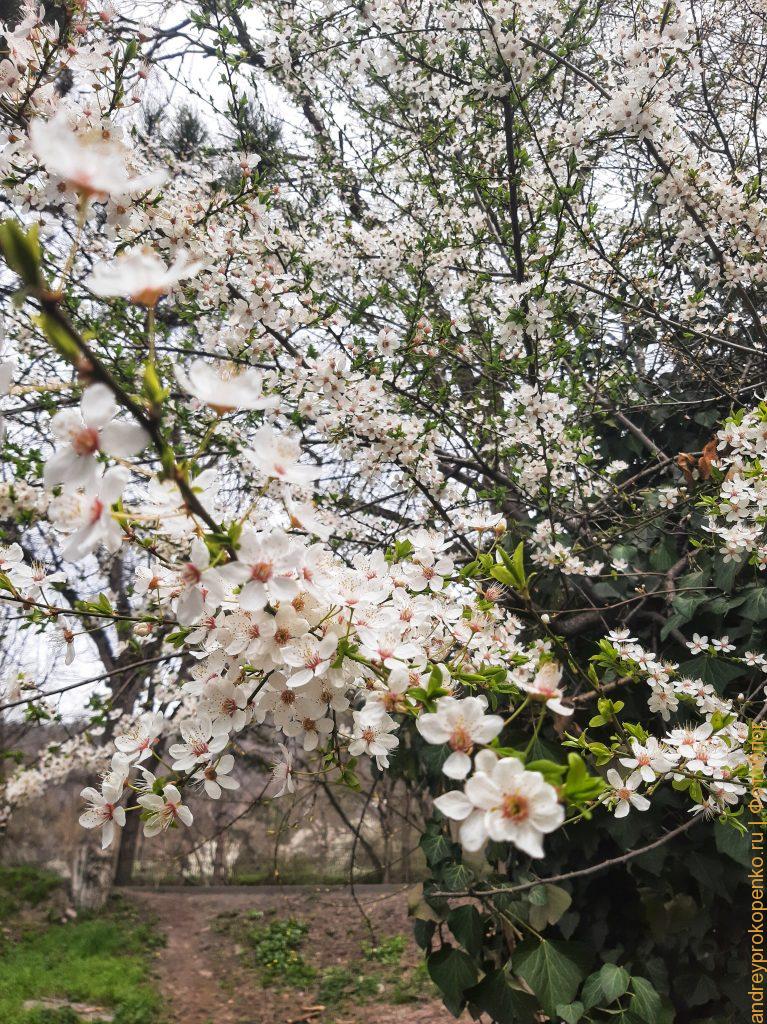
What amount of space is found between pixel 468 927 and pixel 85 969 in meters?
5.60

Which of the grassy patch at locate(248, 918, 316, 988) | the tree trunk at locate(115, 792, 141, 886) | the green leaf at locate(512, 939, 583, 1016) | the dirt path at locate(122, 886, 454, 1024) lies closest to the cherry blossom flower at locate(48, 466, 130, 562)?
the green leaf at locate(512, 939, 583, 1016)

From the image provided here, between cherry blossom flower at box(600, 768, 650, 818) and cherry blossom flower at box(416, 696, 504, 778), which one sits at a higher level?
cherry blossom flower at box(416, 696, 504, 778)

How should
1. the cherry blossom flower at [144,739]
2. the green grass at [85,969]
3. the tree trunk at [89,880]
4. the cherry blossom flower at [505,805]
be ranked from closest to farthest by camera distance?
the cherry blossom flower at [505,805]
the cherry blossom flower at [144,739]
the green grass at [85,969]
the tree trunk at [89,880]

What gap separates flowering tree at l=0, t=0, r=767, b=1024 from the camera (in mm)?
684

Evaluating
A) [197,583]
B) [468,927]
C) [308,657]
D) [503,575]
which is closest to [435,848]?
[468,927]

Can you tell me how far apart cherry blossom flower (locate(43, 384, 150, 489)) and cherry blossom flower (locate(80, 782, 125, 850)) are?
53 centimetres

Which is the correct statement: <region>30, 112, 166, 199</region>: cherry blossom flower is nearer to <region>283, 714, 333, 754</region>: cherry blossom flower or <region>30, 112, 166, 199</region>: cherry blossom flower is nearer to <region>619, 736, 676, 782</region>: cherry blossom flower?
<region>283, 714, 333, 754</region>: cherry blossom flower

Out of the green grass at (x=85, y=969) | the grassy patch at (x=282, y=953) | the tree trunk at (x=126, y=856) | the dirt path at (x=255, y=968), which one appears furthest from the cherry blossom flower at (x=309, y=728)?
the tree trunk at (x=126, y=856)

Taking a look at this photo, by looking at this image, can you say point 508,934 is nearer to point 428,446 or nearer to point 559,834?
point 559,834

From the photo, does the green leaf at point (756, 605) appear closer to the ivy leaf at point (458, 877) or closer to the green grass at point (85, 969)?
the ivy leaf at point (458, 877)

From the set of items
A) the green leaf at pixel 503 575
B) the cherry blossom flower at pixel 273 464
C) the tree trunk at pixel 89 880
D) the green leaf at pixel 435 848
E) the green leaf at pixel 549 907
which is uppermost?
the cherry blossom flower at pixel 273 464

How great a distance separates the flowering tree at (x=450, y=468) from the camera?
68cm

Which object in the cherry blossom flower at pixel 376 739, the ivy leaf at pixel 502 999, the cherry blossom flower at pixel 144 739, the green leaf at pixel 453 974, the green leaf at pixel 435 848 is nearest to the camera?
the cherry blossom flower at pixel 376 739

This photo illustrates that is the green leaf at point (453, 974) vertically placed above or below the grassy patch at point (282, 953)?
above
